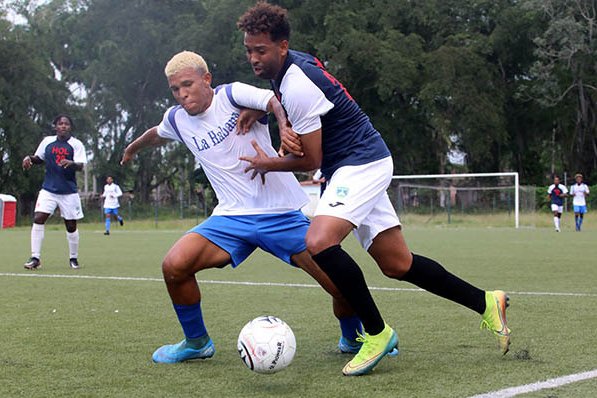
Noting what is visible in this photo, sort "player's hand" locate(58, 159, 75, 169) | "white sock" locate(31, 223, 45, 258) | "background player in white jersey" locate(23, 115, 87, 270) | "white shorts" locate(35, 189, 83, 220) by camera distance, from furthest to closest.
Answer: "white sock" locate(31, 223, 45, 258) < "white shorts" locate(35, 189, 83, 220) < "background player in white jersey" locate(23, 115, 87, 270) < "player's hand" locate(58, 159, 75, 169)

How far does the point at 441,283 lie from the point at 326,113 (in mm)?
1271

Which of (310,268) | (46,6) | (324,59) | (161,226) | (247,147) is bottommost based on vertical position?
(161,226)

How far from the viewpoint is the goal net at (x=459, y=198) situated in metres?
33.6

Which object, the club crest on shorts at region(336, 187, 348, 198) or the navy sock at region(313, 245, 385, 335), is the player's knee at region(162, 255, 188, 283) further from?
the club crest on shorts at region(336, 187, 348, 198)

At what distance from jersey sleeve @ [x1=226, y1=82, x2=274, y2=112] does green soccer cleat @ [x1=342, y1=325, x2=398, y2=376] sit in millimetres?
1523

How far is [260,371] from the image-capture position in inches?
171

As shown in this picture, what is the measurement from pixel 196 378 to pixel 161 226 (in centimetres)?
3305

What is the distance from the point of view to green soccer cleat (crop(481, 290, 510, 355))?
485 centimetres

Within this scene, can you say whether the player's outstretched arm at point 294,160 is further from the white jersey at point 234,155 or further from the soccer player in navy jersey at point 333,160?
the white jersey at point 234,155

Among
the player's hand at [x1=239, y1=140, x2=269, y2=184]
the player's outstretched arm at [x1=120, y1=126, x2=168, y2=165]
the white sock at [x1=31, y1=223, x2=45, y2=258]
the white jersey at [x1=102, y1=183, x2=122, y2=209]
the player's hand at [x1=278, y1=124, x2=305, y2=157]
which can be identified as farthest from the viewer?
the white jersey at [x1=102, y1=183, x2=122, y2=209]

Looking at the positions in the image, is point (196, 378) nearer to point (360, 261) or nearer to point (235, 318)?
point (235, 318)

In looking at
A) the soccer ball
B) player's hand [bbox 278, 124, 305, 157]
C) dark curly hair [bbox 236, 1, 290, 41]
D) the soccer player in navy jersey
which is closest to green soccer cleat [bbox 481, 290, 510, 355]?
the soccer player in navy jersey

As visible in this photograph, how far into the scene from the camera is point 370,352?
4523mm

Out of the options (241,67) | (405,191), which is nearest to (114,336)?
(405,191)
